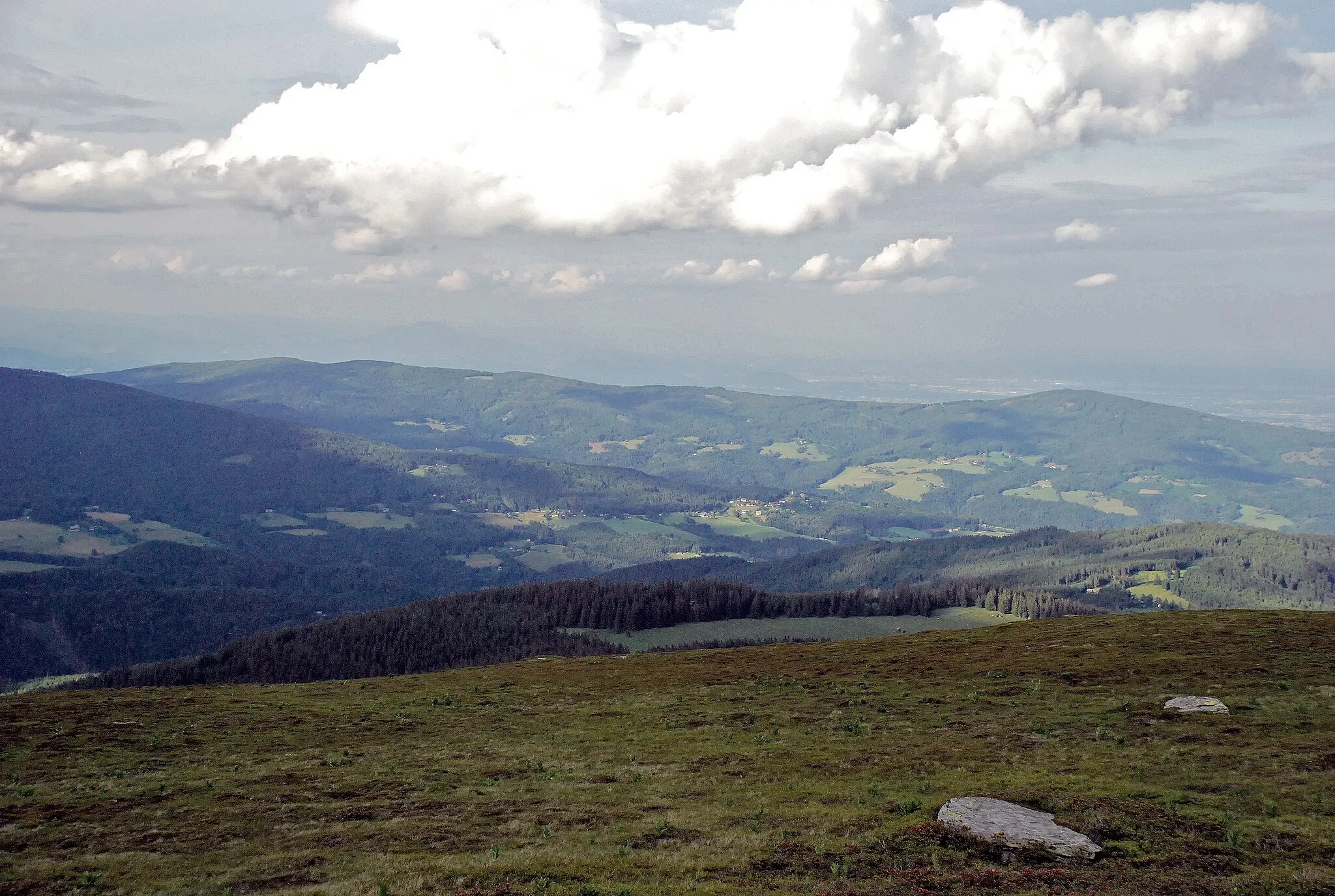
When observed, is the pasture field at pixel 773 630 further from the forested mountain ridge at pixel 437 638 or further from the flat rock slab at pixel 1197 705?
the flat rock slab at pixel 1197 705

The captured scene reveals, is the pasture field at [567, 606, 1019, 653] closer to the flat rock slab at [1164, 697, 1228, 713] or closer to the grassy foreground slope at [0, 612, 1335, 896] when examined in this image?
the grassy foreground slope at [0, 612, 1335, 896]

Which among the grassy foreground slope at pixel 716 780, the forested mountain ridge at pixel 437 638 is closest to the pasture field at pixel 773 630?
the forested mountain ridge at pixel 437 638

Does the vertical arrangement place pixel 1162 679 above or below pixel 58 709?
above

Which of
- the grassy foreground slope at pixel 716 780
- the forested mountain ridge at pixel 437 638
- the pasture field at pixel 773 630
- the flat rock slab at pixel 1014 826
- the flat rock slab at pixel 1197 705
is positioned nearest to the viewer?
the grassy foreground slope at pixel 716 780

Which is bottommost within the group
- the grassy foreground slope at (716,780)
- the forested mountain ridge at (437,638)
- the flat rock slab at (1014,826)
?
the forested mountain ridge at (437,638)

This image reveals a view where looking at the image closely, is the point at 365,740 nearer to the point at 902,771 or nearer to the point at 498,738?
the point at 498,738

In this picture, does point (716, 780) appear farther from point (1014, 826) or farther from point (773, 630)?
point (773, 630)

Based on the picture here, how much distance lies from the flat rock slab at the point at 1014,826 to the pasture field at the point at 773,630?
142 metres

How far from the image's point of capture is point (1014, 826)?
27.7 meters

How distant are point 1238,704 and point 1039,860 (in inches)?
1105

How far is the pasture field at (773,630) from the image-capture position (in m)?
174

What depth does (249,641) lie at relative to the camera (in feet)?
598

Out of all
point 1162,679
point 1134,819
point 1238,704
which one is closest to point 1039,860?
point 1134,819

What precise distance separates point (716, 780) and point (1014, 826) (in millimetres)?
14561
